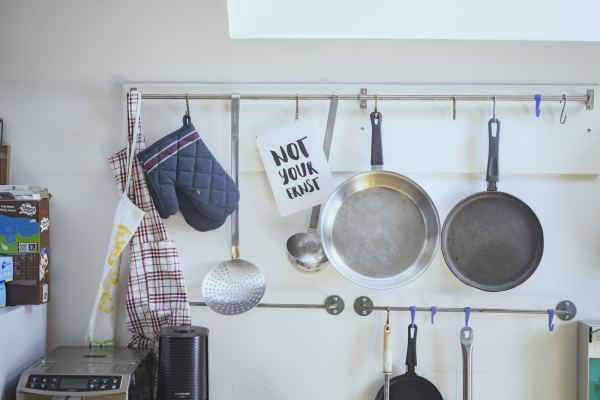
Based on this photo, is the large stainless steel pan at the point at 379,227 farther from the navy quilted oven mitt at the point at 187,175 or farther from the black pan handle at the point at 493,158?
the navy quilted oven mitt at the point at 187,175

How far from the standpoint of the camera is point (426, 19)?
1.73 m

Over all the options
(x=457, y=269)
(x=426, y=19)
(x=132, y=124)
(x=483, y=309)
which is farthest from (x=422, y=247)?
(x=132, y=124)

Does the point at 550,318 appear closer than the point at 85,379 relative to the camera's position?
No

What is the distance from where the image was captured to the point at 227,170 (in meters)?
1.67

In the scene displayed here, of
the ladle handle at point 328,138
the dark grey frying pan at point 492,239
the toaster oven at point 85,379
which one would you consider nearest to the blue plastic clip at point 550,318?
the dark grey frying pan at point 492,239

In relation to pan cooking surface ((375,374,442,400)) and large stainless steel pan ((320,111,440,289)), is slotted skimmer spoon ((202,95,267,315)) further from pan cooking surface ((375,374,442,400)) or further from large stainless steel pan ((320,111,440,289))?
pan cooking surface ((375,374,442,400))

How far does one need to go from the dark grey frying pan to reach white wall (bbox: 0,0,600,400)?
5 centimetres

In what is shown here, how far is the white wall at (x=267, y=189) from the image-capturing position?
5.46 feet

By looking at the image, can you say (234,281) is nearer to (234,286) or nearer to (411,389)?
(234,286)

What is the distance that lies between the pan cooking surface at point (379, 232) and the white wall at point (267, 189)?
0.25ft

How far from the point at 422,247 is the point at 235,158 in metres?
0.55

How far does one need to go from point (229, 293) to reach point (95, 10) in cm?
85

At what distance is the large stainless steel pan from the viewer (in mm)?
1628

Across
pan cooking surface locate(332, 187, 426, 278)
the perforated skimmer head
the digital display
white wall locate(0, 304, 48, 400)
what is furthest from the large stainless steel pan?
white wall locate(0, 304, 48, 400)
